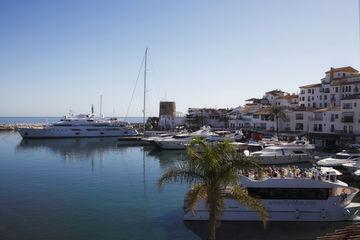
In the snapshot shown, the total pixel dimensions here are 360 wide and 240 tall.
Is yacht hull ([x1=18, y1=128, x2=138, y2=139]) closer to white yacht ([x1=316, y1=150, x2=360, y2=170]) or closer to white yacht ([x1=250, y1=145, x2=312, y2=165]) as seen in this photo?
white yacht ([x1=250, y1=145, x2=312, y2=165])

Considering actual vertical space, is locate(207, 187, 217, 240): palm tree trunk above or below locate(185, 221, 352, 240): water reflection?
above

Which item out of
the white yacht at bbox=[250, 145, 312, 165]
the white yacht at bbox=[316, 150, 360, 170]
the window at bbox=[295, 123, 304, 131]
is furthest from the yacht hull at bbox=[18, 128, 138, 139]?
the white yacht at bbox=[316, 150, 360, 170]

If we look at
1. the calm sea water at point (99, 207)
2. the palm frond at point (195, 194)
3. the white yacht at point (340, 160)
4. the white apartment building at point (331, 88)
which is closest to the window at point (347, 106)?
the white apartment building at point (331, 88)

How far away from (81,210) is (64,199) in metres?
5.11

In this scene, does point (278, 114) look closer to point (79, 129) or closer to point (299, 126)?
point (299, 126)

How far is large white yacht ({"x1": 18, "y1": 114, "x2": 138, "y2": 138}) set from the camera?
11312 cm

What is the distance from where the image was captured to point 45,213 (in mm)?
32406

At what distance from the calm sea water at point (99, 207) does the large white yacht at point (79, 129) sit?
51.6 metres

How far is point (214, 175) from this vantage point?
53.8 feet

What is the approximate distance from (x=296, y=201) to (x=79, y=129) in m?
95.1

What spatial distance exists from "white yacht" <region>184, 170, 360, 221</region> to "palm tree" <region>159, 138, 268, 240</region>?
537 inches

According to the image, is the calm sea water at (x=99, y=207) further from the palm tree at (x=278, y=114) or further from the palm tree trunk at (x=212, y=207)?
the palm tree at (x=278, y=114)

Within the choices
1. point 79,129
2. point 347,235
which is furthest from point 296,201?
point 79,129

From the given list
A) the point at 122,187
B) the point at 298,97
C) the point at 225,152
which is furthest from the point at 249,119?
the point at 225,152
